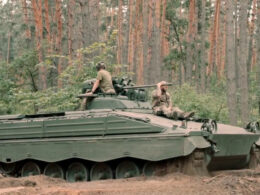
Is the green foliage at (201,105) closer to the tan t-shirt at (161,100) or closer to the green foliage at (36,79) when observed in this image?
the green foliage at (36,79)

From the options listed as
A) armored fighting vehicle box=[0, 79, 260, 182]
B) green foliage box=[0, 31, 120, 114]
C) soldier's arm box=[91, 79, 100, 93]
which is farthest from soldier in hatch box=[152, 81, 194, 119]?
green foliage box=[0, 31, 120, 114]

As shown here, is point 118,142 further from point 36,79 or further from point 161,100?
point 36,79

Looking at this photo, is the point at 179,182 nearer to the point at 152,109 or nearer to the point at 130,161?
the point at 130,161

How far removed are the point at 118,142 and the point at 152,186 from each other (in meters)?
1.77

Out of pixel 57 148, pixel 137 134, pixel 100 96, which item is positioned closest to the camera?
pixel 137 134

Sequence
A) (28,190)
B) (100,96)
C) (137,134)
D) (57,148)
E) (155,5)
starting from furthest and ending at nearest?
(155,5) → (100,96) → (57,148) → (137,134) → (28,190)

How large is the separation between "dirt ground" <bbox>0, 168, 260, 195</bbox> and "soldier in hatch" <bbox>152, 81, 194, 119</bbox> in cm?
149

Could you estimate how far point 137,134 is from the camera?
11.1 metres

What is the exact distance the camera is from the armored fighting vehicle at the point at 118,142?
10.6 metres

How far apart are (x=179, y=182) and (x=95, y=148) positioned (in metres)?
2.20

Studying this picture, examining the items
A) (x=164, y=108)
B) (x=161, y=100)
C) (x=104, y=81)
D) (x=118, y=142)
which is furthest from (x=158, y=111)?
(x=104, y=81)

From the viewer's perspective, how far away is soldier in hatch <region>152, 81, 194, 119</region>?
39.0 feet

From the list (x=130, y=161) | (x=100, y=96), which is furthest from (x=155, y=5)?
(x=130, y=161)

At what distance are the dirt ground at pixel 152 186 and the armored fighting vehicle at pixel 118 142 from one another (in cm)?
37
